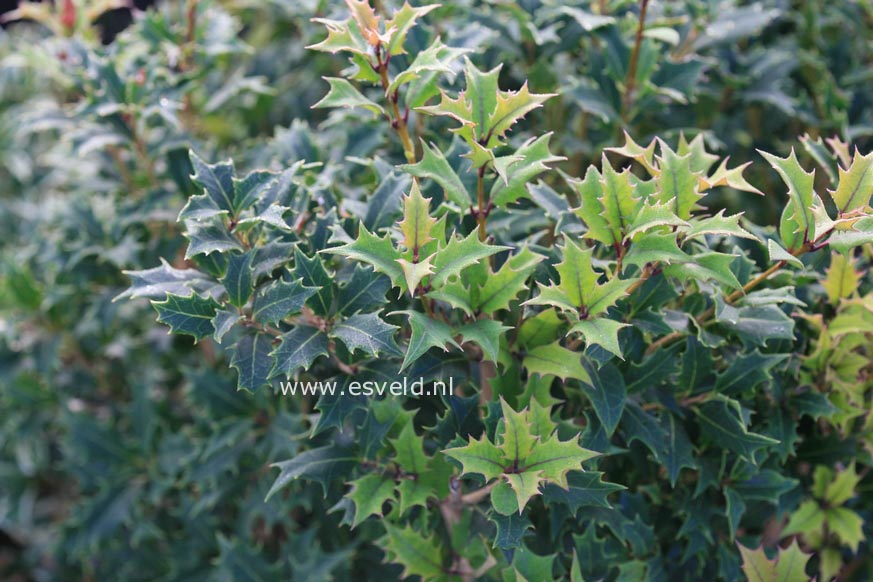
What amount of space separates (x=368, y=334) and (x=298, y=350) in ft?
0.34

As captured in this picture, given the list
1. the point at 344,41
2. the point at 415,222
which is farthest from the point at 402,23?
the point at 415,222

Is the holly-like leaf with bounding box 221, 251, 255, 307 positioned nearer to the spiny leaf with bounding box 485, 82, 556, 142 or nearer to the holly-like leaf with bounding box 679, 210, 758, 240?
the spiny leaf with bounding box 485, 82, 556, 142

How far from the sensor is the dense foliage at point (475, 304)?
3.67 feet

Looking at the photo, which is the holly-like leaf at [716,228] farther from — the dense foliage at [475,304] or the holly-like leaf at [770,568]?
the holly-like leaf at [770,568]

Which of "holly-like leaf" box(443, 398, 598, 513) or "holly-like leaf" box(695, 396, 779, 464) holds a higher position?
"holly-like leaf" box(443, 398, 598, 513)

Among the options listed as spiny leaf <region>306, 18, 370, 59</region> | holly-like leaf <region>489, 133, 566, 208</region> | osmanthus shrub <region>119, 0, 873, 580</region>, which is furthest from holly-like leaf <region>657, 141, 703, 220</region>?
spiny leaf <region>306, 18, 370, 59</region>

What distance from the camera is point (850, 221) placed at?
1.02 m

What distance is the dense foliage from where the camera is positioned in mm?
1118

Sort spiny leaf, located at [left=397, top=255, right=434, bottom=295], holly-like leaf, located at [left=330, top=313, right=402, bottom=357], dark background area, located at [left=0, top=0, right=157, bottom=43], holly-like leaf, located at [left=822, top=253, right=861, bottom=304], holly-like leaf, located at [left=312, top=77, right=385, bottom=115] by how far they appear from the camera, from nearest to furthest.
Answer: spiny leaf, located at [left=397, top=255, right=434, bottom=295]
holly-like leaf, located at [left=330, top=313, right=402, bottom=357]
holly-like leaf, located at [left=312, top=77, right=385, bottom=115]
holly-like leaf, located at [left=822, top=253, right=861, bottom=304]
dark background area, located at [left=0, top=0, right=157, bottom=43]

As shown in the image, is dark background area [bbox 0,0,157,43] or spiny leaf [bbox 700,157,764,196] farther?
dark background area [bbox 0,0,157,43]

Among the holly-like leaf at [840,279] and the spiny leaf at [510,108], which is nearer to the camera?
the spiny leaf at [510,108]

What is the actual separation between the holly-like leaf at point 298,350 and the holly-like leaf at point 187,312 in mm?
113

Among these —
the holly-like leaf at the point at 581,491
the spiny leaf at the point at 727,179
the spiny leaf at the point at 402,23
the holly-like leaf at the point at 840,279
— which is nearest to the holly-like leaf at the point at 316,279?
the spiny leaf at the point at 402,23

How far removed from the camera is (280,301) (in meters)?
1.13
